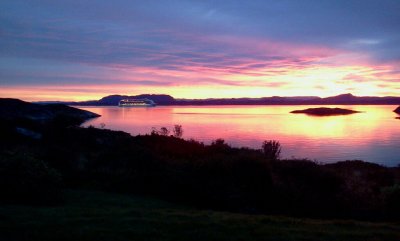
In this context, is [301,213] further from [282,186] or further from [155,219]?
[155,219]

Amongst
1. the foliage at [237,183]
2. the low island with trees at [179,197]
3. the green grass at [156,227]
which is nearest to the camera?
the green grass at [156,227]

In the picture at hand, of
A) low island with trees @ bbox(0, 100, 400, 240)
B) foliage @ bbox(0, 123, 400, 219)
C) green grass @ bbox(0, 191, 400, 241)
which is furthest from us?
foliage @ bbox(0, 123, 400, 219)

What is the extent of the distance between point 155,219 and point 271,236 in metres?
2.77

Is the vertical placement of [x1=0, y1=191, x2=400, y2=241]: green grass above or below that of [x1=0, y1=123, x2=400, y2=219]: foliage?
above

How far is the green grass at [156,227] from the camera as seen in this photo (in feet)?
26.3

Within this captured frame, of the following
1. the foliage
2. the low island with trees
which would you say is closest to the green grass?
the low island with trees

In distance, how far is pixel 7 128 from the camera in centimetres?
3469

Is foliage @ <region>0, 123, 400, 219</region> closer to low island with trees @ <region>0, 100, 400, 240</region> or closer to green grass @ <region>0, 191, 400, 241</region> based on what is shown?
low island with trees @ <region>0, 100, 400, 240</region>

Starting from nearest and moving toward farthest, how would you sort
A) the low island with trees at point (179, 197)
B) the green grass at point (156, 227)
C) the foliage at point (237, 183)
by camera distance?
the green grass at point (156, 227) < the low island with trees at point (179, 197) < the foliage at point (237, 183)

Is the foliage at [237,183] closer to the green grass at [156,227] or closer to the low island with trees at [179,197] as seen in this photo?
the low island with trees at [179,197]

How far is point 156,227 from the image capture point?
880 cm

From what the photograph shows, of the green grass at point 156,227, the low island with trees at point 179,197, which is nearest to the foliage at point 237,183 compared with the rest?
the low island with trees at point 179,197

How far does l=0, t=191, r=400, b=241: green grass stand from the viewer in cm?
802

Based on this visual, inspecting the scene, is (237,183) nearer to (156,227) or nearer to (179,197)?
(179,197)
